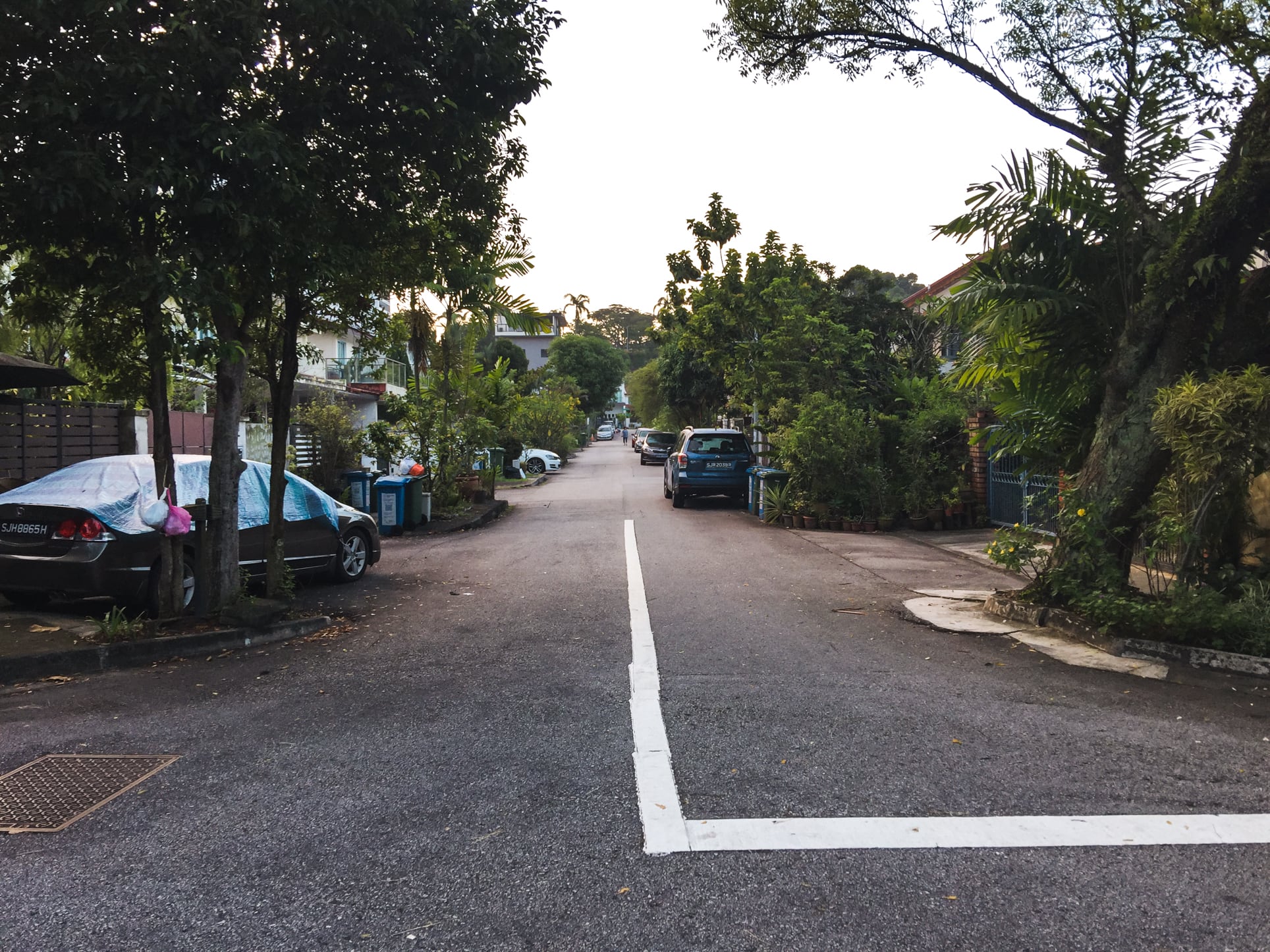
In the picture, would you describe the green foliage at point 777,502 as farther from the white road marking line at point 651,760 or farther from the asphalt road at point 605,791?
the white road marking line at point 651,760

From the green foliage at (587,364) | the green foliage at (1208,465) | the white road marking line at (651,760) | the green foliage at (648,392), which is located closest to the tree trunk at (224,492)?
the white road marking line at (651,760)

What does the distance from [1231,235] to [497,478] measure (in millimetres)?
28721

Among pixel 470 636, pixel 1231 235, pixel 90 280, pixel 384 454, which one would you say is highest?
pixel 1231 235

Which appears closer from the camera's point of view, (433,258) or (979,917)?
(979,917)

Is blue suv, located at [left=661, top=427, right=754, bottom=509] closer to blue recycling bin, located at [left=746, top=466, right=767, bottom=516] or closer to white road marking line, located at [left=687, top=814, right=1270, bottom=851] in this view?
blue recycling bin, located at [left=746, top=466, right=767, bottom=516]

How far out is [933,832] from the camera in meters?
3.85

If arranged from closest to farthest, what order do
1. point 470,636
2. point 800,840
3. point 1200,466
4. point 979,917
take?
point 979,917
point 800,840
point 1200,466
point 470,636

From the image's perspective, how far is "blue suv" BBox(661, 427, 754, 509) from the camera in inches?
837

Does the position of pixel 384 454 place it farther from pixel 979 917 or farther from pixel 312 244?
pixel 979 917

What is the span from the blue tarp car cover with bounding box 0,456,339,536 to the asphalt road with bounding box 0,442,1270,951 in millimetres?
1884

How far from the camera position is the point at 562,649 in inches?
291

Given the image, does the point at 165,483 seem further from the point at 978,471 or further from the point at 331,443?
the point at 978,471

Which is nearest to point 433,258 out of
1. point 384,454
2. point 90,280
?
point 90,280

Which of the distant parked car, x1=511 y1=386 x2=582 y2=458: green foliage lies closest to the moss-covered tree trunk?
x1=511 y1=386 x2=582 y2=458: green foliage
